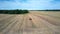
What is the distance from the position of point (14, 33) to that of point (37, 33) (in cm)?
28

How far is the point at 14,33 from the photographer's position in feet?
5.78

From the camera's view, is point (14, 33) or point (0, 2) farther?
point (0, 2)

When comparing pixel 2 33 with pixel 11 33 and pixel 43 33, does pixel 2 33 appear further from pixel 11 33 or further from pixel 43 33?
pixel 43 33

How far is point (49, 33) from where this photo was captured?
1.71 metres

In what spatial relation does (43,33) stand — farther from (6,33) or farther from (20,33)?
(6,33)

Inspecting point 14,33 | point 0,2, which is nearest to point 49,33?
point 14,33

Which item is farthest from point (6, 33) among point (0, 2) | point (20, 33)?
point (0, 2)

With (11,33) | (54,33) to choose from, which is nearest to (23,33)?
(11,33)

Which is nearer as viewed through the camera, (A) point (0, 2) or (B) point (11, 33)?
(B) point (11, 33)

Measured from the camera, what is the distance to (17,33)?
5.78ft

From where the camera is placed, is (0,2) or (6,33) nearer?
(6,33)

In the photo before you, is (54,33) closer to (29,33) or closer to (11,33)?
(29,33)

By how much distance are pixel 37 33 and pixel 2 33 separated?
1.40 feet

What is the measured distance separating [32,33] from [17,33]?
183 millimetres
